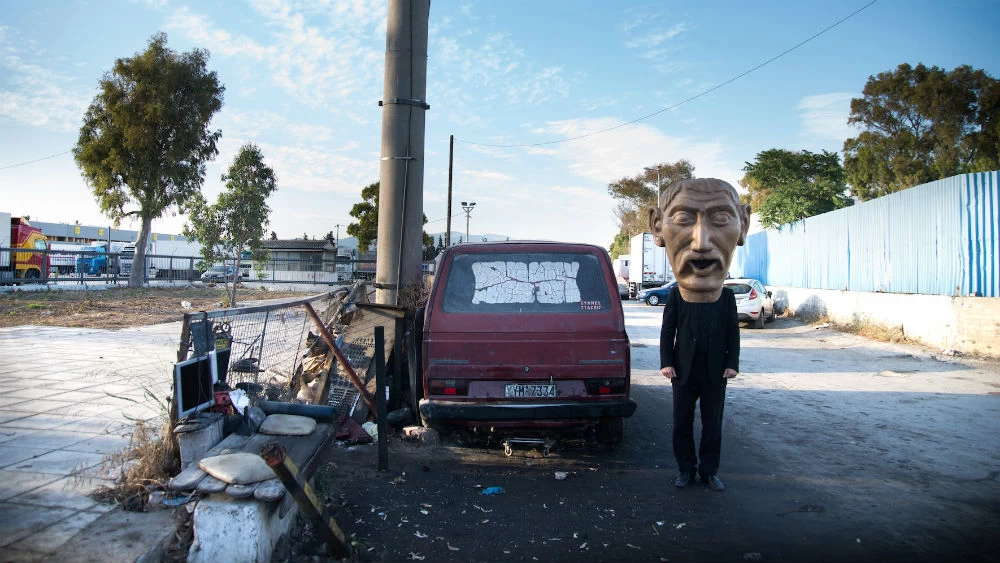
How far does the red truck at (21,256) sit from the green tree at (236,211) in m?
6.06

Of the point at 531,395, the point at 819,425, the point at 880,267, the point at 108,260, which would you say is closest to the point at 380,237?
the point at 531,395

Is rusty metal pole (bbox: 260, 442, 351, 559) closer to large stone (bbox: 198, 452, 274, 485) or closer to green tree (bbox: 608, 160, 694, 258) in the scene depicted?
large stone (bbox: 198, 452, 274, 485)

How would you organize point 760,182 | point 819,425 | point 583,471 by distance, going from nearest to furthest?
point 583,471 → point 819,425 → point 760,182

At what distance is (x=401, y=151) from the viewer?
24.8 ft

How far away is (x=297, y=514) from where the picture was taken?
3.77m

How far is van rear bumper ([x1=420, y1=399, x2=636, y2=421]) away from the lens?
185 inches

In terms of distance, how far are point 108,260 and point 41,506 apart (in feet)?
92.3

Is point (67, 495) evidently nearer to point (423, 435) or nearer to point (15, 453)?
point (15, 453)

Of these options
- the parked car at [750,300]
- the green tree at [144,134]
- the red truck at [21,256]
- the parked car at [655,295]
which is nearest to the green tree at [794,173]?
the parked car at [655,295]

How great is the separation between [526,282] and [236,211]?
685 inches

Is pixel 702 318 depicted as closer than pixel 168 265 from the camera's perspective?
Yes

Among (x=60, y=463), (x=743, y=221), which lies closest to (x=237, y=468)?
(x=60, y=463)

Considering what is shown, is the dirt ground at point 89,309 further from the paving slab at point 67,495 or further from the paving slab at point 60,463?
the paving slab at point 67,495

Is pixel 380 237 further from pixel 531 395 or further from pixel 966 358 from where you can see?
pixel 966 358
